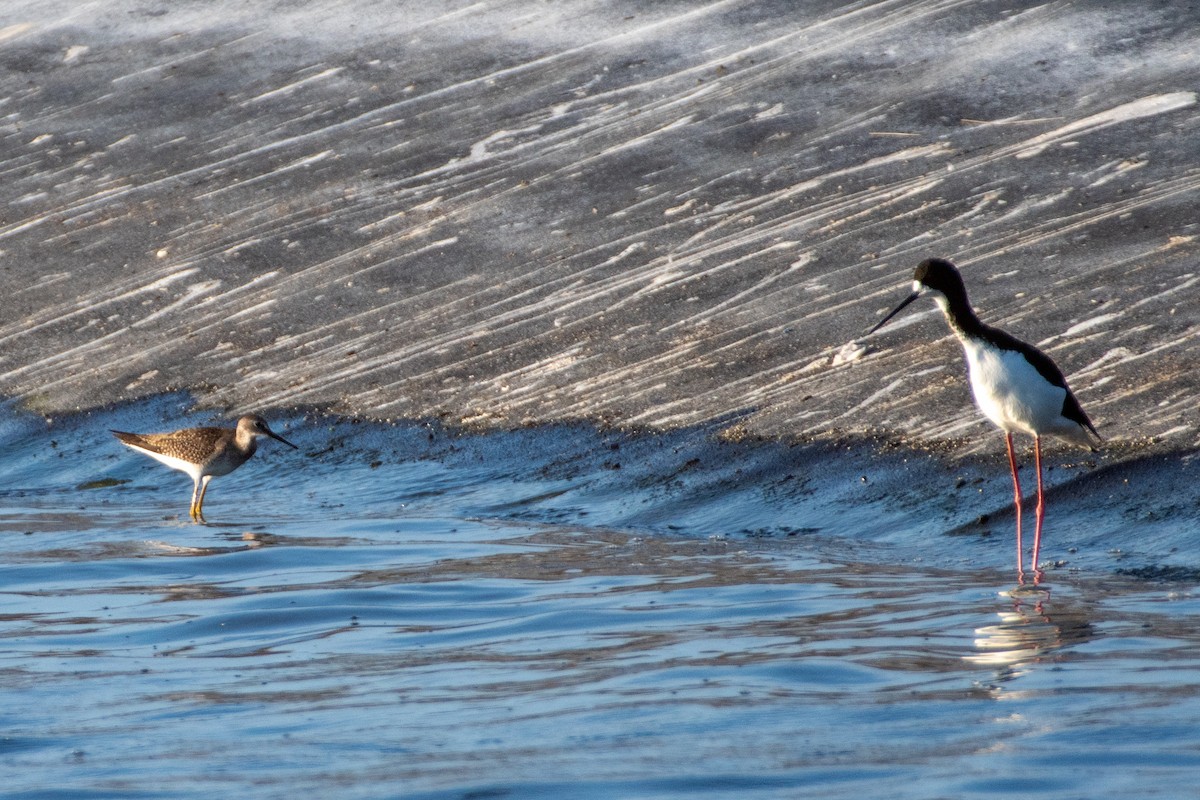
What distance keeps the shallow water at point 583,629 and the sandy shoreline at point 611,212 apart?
0.73 m

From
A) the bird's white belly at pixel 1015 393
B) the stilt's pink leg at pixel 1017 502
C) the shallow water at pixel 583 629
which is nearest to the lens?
the shallow water at pixel 583 629

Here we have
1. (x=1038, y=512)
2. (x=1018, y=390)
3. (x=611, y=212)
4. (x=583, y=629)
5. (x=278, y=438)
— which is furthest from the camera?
(x=611, y=212)

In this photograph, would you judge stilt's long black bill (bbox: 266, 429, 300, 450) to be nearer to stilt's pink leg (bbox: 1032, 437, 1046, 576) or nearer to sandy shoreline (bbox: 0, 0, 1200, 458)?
sandy shoreline (bbox: 0, 0, 1200, 458)

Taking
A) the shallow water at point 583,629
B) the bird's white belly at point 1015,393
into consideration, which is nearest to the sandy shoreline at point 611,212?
the shallow water at point 583,629

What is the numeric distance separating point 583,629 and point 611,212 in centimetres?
705

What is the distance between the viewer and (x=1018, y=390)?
29.5 ft

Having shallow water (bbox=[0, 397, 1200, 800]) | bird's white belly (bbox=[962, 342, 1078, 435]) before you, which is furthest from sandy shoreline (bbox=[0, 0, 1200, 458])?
bird's white belly (bbox=[962, 342, 1078, 435])

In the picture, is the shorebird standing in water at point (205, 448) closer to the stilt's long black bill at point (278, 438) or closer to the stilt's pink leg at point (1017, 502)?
the stilt's long black bill at point (278, 438)

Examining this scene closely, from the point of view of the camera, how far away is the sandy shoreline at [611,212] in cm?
1188

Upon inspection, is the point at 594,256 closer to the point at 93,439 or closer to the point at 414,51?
the point at 93,439

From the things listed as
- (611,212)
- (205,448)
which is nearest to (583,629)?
(205,448)

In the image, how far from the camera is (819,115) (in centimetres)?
Answer: 1540

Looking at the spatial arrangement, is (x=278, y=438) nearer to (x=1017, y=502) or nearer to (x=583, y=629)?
(x=583, y=629)

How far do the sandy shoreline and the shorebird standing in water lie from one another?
0.78 metres
